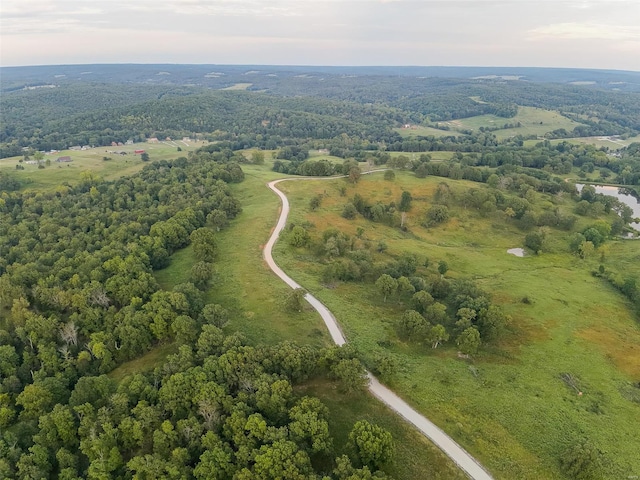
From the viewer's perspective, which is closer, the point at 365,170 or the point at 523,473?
the point at 523,473

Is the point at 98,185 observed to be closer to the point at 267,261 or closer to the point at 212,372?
the point at 267,261

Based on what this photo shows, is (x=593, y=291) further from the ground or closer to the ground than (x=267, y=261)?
closer to the ground

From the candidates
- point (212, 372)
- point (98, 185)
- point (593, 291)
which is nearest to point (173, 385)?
point (212, 372)

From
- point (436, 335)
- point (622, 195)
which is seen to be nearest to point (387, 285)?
point (436, 335)

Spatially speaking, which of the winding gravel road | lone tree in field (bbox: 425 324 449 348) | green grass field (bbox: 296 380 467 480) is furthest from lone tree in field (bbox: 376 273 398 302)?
green grass field (bbox: 296 380 467 480)

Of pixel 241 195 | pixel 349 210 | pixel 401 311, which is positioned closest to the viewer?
pixel 401 311

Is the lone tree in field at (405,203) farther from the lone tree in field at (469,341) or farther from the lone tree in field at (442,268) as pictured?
the lone tree in field at (469,341)

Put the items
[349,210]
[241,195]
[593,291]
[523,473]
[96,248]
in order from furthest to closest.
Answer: [241,195] → [349,210] → [96,248] → [593,291] → [523,473]

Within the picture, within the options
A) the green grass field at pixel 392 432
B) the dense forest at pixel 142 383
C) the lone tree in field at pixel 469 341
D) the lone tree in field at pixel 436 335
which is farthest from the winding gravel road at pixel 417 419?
the lone tree in field at pixel 469 341

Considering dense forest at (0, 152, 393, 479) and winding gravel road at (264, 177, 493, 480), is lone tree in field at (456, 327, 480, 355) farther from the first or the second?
dense forest at (0, 152, 393, 479)

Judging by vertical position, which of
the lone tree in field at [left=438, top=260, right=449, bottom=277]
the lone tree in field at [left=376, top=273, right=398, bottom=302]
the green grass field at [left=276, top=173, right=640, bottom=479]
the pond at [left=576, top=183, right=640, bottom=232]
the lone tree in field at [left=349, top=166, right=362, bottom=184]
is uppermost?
the lone tree in field at [left=349, top=166, right=362, bottom=184]
